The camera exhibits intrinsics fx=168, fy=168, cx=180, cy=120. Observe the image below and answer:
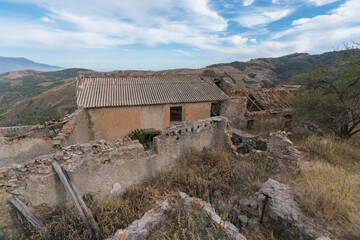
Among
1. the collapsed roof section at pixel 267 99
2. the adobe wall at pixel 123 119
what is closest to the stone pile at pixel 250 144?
the adobe wall at pixel 123 119

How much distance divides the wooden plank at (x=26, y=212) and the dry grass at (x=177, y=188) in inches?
7.0

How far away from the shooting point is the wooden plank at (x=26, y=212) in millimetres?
3784

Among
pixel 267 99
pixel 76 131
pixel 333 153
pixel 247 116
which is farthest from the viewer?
pixel 267 99

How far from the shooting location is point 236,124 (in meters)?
13.3

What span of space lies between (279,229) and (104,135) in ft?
32.7

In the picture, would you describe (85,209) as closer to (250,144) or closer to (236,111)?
(250,144)

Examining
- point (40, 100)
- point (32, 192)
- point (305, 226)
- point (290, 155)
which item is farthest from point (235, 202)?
point (40, 100)

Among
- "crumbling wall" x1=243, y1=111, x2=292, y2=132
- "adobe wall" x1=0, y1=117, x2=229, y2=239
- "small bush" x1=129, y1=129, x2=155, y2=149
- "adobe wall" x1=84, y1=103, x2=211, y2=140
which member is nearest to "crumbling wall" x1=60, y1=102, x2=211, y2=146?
"adobe wall" x1=84, y1=103, x2=211, y2=140

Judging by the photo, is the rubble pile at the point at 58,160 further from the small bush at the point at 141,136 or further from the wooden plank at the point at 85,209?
the small bush at the point at 141,136

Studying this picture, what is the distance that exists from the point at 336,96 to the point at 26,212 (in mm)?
12317

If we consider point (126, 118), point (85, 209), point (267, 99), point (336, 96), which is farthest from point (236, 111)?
point (85, 209)

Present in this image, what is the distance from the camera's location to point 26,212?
152 inches

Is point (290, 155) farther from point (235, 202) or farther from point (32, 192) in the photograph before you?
point (32, 192)

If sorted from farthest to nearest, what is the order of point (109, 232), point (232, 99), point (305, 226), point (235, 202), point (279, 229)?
point (232, 99), point (235, 202), point (109, 232), point (279, 229), point (305, 226)
